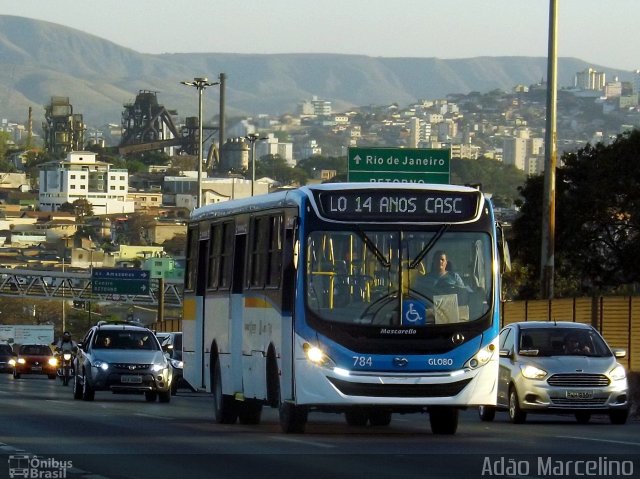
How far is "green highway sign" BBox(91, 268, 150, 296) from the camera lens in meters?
102

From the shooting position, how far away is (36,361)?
238ft

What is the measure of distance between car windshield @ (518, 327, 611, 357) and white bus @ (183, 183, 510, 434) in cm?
516

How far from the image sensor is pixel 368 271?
2269cm

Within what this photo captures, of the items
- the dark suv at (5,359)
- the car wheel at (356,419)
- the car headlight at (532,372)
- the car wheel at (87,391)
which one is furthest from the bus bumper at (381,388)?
the dark suv at (5,359)

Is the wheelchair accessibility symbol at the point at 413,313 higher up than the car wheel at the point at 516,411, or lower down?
higher up

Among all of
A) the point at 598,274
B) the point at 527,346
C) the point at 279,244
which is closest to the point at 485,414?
the point at 527,346

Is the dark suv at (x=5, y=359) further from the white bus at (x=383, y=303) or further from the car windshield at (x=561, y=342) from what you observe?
the white bus at (x=383, y=303)

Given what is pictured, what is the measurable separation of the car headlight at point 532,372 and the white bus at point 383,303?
426 cm

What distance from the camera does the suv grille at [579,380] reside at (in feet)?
90.2

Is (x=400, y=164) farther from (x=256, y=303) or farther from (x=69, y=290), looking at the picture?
(x=69, y=290)

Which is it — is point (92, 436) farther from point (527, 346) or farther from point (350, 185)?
point (527, 346)

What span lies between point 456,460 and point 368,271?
13.8 ft

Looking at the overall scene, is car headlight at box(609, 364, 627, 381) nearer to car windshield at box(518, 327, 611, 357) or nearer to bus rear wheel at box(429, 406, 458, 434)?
car windshield at box(518, 327, 611, 357)

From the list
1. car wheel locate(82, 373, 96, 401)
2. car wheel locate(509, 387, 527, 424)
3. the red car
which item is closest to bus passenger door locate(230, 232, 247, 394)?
car wheel locate(509, 387, 527, 424)
